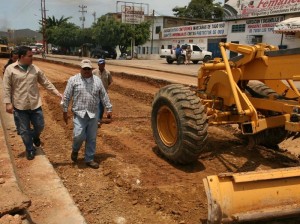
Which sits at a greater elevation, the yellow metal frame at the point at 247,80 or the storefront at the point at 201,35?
the storefront at the point at 201,35

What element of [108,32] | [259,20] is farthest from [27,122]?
[108,32]

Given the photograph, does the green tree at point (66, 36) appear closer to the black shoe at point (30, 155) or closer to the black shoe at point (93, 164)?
the black shoe at point (30, 155)

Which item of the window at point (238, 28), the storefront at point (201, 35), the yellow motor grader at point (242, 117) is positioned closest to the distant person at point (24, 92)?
the yellow motor grader at point (242, 117)

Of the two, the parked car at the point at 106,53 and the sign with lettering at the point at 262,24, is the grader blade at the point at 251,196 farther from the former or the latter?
the parked car at the point at 106,53

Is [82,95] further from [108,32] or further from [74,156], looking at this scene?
[108,32]

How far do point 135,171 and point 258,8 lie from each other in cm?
2920

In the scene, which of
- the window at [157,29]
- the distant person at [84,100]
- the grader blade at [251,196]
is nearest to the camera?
the grader blade at [251,196]

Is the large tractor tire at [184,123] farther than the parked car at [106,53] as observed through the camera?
No

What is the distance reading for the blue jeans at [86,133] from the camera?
19.2 ft

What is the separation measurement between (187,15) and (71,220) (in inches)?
2669

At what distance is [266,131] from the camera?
6.50 metres

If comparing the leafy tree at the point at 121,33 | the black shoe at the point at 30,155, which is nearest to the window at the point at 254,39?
the leafy tree at the point at 121,33

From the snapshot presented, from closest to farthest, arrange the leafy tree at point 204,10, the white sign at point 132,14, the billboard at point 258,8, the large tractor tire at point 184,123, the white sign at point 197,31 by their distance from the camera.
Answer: the large tractor tire at point 184,123 → the billboard at point 258,8 → the white sign at point 197,31 → the white sign at point 132,14 → the leafy tree at point 204,10

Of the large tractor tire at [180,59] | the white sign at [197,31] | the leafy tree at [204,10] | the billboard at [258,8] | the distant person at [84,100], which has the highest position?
the leafy tree at [204,10]
